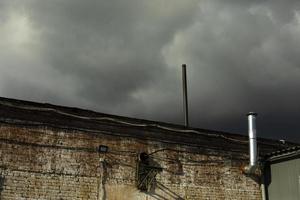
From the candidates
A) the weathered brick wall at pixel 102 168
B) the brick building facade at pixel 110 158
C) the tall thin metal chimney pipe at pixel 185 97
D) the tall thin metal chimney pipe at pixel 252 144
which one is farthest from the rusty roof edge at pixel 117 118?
the tall thin metal chimney pipe at pixel 185 97

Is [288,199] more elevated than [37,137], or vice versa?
[37,137]

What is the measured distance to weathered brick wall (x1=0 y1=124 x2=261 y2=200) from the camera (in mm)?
12297

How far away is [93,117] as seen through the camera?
1359 centimetres

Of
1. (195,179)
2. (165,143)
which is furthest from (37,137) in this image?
(195,179)

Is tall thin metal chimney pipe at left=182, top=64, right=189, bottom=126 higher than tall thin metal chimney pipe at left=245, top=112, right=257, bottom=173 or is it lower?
higher

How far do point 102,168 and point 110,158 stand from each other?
1.24 ft

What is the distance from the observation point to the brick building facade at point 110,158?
1241 cm

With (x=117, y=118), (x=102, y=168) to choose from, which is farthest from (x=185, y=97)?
(x=102, y=168)

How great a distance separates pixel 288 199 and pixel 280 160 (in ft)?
4.03

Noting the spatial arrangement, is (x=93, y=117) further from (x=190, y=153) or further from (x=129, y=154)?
(x=190, y=153)

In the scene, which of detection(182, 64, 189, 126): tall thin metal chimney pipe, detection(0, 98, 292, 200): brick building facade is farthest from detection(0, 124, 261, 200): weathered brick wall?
detection(182, 64, 189, 126): tall thin metal chimney pipe

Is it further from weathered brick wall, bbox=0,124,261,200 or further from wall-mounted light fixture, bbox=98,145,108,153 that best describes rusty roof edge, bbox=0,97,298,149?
wall-mounted light fixture, bbox=98,145,108,153

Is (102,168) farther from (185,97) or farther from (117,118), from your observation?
(185,97)

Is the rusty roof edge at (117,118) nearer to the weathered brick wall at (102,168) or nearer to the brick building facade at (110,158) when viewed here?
the brick building facade at (110,158)
